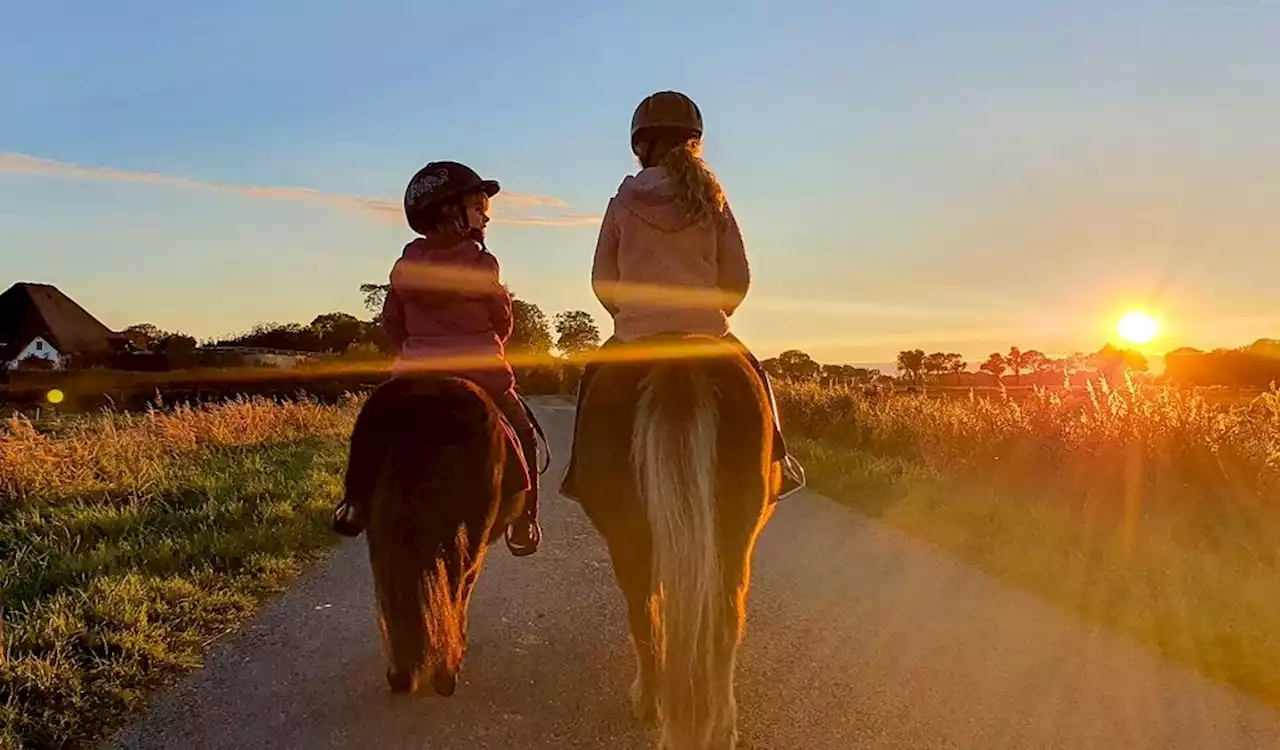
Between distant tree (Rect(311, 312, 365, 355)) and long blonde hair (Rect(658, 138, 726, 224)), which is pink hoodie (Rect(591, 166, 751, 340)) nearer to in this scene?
long blonde hair (Rect(658, 138, 726, 224))

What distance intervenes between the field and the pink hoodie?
3.02 m

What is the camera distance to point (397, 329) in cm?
487

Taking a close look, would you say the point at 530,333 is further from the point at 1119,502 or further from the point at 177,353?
the point at 1119,502

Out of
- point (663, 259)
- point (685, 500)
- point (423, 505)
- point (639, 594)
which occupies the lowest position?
point (639, 594)

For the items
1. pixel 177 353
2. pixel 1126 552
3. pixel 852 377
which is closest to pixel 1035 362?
pixel 852 377

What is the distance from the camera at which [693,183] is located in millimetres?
3689

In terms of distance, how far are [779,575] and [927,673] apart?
2415mm

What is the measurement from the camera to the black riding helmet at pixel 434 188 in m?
4.68

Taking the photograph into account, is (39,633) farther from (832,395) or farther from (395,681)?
(832,395)

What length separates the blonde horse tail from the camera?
11.0 ft

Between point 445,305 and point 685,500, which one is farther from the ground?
point 445,305

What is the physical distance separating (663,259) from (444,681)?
2146 millimetres

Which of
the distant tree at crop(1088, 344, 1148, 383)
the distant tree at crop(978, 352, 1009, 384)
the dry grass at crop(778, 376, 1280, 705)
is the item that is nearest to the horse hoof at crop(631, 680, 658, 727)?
the dry grass at crop(778, 376, 1280, 705)

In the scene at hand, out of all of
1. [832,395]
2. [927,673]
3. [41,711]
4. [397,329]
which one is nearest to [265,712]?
[41,711]
